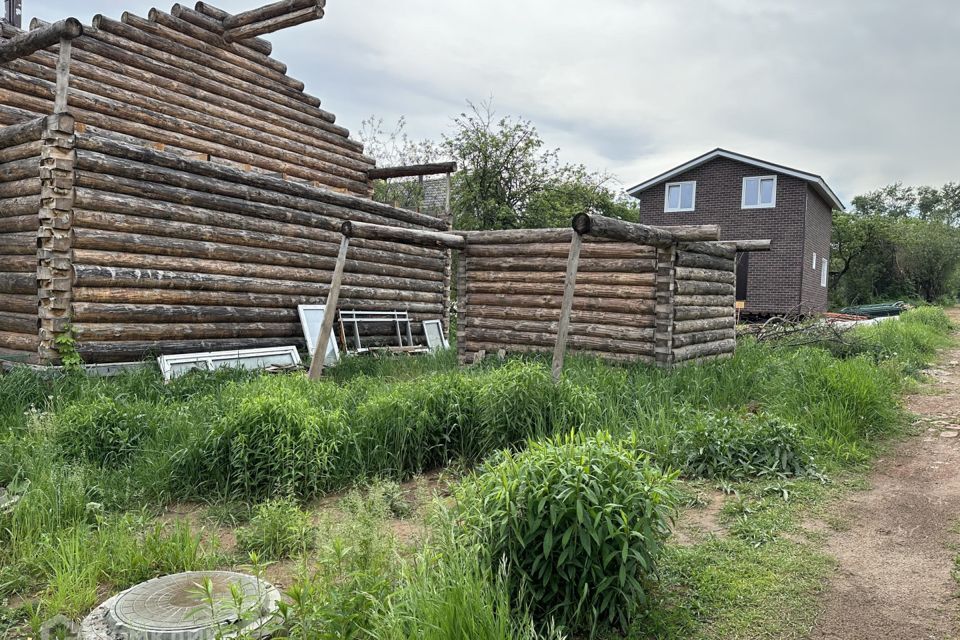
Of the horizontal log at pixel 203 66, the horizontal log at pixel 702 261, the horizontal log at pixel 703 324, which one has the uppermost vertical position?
the horizontal log at pixel 203 66

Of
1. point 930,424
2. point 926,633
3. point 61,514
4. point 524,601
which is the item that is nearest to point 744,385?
point 930,424

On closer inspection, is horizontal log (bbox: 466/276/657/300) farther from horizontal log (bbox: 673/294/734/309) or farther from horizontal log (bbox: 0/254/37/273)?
horizontal log (bbox: 0/254/37/273)

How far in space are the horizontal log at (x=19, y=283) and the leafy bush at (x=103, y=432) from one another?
334 centimetres

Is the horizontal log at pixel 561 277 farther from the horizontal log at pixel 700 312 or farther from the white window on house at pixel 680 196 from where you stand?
the white window on house at pixel 680 196

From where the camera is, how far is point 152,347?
9.41 metres

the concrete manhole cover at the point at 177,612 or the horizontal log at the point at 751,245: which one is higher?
the horizontal log at the point at 751,245

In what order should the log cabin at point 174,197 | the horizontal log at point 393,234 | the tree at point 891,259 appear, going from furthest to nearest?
the tree at point 891,259, the log cabin at point 174,197, the horizontal log at point 393,234

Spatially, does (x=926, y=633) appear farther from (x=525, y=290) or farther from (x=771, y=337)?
(x=771, y=337)

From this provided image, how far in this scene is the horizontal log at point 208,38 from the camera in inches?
473

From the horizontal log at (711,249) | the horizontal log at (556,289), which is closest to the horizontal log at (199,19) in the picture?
the horizontal log at (556,289)

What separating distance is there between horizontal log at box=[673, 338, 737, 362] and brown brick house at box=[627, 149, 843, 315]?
1432 cm

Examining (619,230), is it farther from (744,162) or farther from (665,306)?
(744,162)

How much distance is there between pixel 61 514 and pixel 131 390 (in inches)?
143

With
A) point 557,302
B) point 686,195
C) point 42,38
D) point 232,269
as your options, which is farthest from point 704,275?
point 686,195
